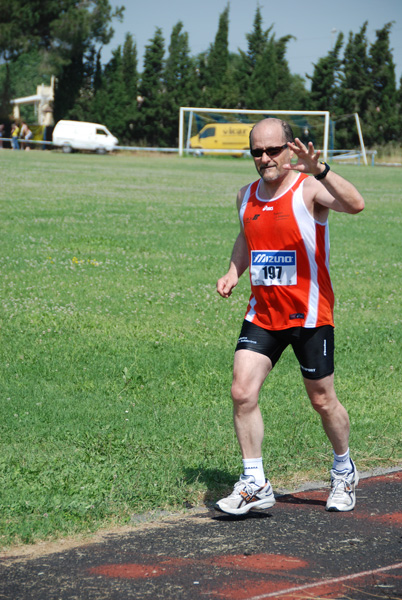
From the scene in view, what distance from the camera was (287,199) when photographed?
14.7 feet

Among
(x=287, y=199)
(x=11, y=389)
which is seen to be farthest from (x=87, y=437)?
(x=287, y=199)

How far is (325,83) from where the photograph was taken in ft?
218

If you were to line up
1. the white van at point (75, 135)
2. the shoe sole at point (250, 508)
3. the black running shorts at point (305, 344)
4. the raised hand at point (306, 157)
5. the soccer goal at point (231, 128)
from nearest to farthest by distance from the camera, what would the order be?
1. the raised hand at point (306, 157)
2. the shoe sole at point (250, 508)
3. the black running shorts at point (305, 344)
4. the soccer goal at point (231, 128)
5. the white van at point (75, 135)

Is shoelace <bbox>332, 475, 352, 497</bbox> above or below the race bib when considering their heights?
below

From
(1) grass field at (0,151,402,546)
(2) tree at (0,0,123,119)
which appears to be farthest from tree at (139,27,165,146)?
(1) grass field at (0,151,402,546)

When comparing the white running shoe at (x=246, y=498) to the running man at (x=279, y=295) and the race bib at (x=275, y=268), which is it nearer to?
the running man at (x=279, y=295)

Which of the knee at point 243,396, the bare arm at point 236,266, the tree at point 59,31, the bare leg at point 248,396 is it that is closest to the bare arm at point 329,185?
the bare arm at point 236,266

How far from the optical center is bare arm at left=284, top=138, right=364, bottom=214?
13.9 ft

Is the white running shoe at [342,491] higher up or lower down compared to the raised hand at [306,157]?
lower down

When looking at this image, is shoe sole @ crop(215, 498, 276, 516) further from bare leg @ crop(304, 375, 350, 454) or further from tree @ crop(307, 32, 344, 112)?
tree @ crop(307, 32, 344, 112)

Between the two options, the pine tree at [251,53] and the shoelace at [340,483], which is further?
the pine tree at [251,53]

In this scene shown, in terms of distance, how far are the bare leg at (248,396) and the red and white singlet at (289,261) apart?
0.22 m

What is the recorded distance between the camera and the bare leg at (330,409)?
4594 mm

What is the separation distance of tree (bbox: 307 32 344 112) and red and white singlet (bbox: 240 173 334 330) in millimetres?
64994
